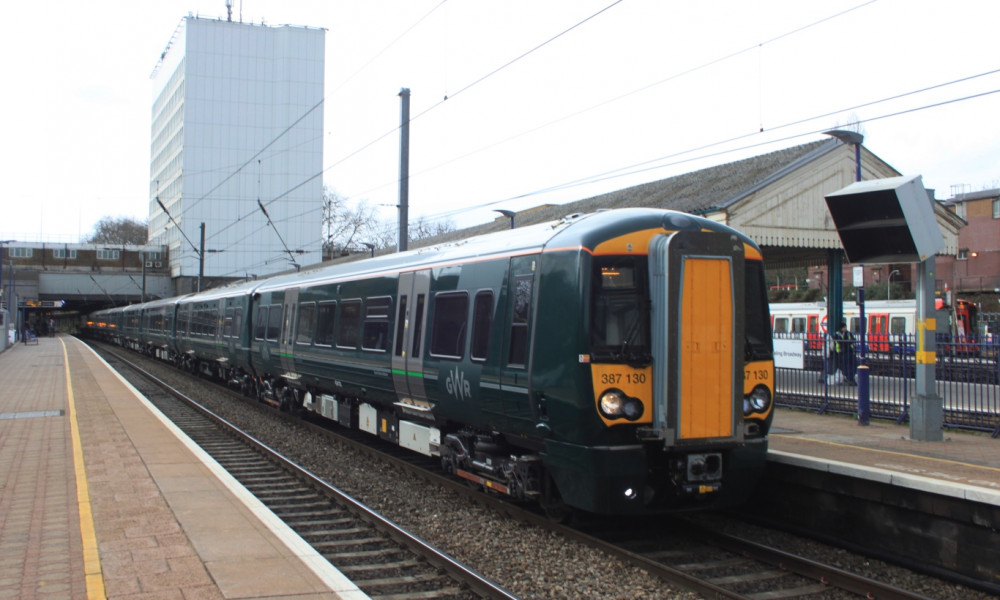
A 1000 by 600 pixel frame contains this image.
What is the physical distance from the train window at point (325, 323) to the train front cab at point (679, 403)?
6.92 meters

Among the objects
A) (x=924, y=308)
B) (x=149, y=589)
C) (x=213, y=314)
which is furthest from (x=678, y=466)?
(x=213, y=314)

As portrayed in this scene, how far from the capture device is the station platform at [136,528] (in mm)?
5820

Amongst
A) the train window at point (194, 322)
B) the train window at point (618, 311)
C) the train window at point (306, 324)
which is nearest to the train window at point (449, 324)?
the train window at point (618, 311)

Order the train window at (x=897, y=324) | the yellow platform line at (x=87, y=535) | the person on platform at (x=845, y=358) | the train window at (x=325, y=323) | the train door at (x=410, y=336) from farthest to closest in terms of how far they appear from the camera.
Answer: the train window at (x=897, y=324) < the person on platform at (x=845, y=358) < the train window at (x=325, y=323) < the train door at (x=410, y=336) < the yellow platform line at (x=87, y=535)

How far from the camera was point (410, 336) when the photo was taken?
10508mm

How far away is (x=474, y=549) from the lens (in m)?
7.64

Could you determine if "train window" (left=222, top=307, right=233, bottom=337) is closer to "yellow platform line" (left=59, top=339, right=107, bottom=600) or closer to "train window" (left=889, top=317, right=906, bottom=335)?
"yellow platform line" (left=59, top=339, right=107, bottom=600)

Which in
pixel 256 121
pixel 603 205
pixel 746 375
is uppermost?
pixel 256 121

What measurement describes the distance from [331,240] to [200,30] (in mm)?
20580

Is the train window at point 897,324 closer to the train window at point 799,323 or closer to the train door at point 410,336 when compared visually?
the train window at point 799,323

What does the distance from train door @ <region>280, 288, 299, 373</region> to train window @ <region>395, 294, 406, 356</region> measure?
545 centimetres

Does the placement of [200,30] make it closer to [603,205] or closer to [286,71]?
[286,71]

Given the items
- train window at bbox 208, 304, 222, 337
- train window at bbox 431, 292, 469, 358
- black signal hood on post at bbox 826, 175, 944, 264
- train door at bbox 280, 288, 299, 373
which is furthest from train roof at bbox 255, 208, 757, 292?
train window at bbox 208, 304, 222, 337

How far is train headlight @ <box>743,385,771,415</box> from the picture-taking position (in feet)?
25.9
